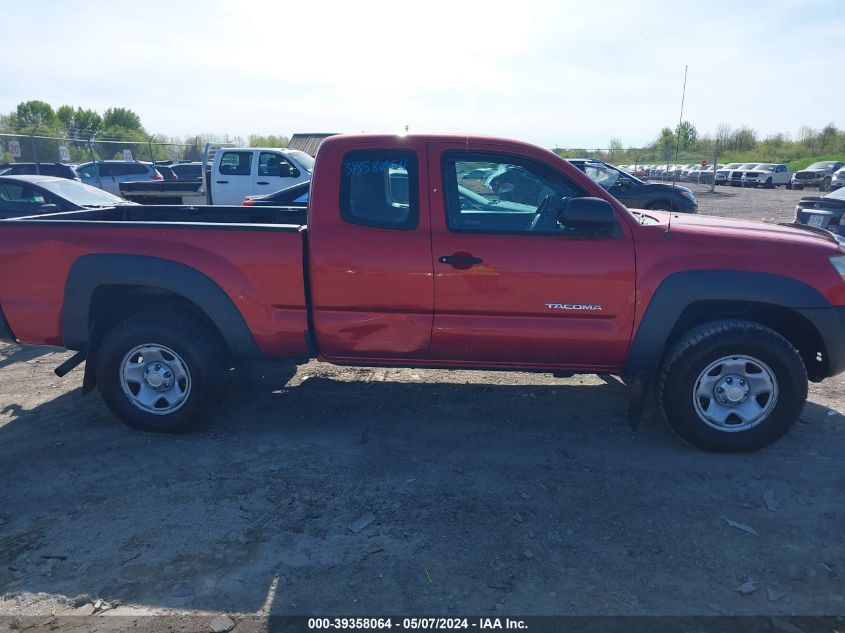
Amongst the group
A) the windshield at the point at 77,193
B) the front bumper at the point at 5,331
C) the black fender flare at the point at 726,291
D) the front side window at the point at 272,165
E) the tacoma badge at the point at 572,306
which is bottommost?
the front bumper at the point at 5,331

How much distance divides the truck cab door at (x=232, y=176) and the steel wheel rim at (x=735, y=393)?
11.2m

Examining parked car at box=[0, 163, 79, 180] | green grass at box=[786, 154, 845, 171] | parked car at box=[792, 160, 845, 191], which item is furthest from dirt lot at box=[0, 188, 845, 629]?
green grass at box=[786, 154, 845, 171]

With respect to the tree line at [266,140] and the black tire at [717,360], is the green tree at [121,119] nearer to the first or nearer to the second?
the tree line at [266,140]

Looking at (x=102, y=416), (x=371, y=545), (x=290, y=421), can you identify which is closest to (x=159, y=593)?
(x=371, y=545)

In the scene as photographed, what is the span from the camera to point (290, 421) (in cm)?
474

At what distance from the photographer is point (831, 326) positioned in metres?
4.02

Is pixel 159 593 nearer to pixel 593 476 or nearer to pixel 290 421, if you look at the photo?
pixel 290 421

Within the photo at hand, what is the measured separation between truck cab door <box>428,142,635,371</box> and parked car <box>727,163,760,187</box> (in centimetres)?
3965

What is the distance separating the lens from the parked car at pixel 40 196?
995cm

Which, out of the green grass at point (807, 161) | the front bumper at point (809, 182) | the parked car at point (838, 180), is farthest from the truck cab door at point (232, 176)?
the green grass at point (807, 161)

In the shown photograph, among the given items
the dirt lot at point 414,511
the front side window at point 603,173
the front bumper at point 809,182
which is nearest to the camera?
the dirt lot at point 414,511

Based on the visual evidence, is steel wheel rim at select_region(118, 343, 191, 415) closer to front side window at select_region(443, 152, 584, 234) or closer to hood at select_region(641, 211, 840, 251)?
front side window at select_region(443, 152, 584, 234)

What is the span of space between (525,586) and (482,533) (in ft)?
1.45

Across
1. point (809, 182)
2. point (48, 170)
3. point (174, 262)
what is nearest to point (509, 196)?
point (174, 262)
